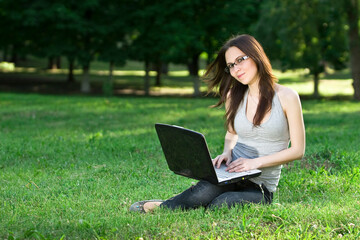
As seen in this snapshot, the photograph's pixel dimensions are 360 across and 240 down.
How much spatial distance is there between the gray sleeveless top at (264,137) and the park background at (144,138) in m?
0.29

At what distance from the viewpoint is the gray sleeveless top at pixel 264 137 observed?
13.3ft

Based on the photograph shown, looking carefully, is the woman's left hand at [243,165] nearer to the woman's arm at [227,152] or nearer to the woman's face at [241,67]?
the woman's arm at [227,152]

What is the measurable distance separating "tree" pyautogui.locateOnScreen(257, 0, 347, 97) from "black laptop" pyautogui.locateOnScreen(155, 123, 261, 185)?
13.4 metres

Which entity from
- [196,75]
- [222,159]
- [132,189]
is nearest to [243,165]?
[222,159]

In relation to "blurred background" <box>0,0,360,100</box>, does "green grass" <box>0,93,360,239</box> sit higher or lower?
lower

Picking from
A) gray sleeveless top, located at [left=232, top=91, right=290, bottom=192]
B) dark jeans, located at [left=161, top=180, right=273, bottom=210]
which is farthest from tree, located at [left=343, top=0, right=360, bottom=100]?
dark jeans, located at [left=161, top=180, right=273, bottom=210]

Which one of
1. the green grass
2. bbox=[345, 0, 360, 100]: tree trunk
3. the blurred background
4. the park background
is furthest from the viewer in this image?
the blurred background

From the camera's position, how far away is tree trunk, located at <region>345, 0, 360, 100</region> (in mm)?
17891

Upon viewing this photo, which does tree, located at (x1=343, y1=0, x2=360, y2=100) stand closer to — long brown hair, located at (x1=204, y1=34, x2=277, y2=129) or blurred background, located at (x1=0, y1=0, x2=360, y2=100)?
blurred background, located at (x1=0, y1=0, x2=360, y2=100)

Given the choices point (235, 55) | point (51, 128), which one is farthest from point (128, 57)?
point (235, 55)

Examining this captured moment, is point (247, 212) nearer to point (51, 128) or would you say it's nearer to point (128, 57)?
point (51, 128)

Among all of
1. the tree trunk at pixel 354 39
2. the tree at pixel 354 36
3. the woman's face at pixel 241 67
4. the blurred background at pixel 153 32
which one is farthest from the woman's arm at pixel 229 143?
the blurred background at pixel 153 32

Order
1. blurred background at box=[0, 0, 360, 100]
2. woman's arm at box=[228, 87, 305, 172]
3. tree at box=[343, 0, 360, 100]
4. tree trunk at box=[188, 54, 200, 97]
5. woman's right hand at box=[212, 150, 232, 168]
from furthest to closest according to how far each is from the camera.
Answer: tree trunk at box=[188, 54, 200, 97] → blurred background at box=[0, 0, 360, 100] → tree at box=[343, 0, 360, 100] → woman's right hand at box=[212, 150, 232, 168] → woman's arm at box=[228, 87, 305, 172]

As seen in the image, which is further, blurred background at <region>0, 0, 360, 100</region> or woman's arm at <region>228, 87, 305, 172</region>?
blurred background at <region>0, 0, 360, 100</region>
